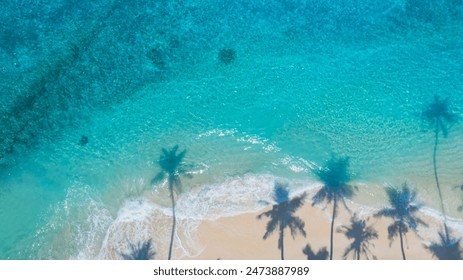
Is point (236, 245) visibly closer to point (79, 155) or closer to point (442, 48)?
point (79, 155)

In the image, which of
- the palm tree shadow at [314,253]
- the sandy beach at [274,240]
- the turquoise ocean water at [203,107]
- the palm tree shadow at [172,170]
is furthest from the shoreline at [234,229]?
the palm tree shadow at [172,170]

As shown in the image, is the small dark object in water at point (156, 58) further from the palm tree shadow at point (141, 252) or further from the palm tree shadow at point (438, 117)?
the palm tree shadow at point (438, 117)

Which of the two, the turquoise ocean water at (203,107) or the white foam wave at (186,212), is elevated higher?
the turquoise ocean water at (203,107)

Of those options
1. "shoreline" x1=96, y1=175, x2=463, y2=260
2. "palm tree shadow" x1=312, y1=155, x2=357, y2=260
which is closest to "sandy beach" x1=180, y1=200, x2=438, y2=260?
"shoreline" x1=96, y1=175, x2=463, y2=260

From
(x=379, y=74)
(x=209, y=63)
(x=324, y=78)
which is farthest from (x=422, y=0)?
(x=209, y=63)

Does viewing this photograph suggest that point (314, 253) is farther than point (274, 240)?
No

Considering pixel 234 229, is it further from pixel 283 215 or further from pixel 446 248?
pixel 446 248

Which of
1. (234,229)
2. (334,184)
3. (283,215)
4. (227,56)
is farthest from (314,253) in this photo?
(227,56)
